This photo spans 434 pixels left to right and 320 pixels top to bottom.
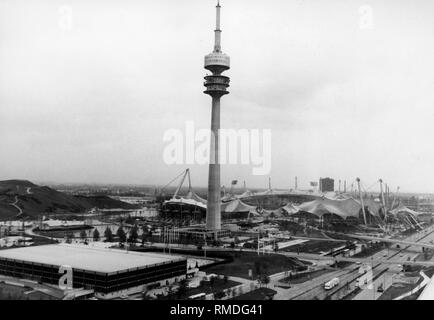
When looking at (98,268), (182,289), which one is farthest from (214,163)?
(98,268)

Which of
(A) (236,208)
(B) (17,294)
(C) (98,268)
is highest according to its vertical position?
(C) (98,268)

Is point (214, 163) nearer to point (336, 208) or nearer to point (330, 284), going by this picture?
Result: point (330, 284)

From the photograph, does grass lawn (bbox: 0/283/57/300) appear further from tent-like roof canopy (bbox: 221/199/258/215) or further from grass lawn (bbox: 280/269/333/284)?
tent-like roof canopy (bbox: 221/199/258/215)

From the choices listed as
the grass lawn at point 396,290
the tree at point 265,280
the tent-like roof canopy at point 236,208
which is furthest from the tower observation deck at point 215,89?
→ the tent-like roof canopy at point 236,208

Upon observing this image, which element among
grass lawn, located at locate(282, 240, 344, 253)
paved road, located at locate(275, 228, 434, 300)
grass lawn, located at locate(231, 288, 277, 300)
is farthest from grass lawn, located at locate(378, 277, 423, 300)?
grass lawn, located at locate(282, 240, 344, 253)

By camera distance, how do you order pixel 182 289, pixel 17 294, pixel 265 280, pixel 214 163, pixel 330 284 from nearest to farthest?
pixel 17 294 < pixel 182 289 < pixel 330 284 < pixel 265 280 < pixel 214 163

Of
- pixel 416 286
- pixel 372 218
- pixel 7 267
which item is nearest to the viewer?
pixel 416 286
